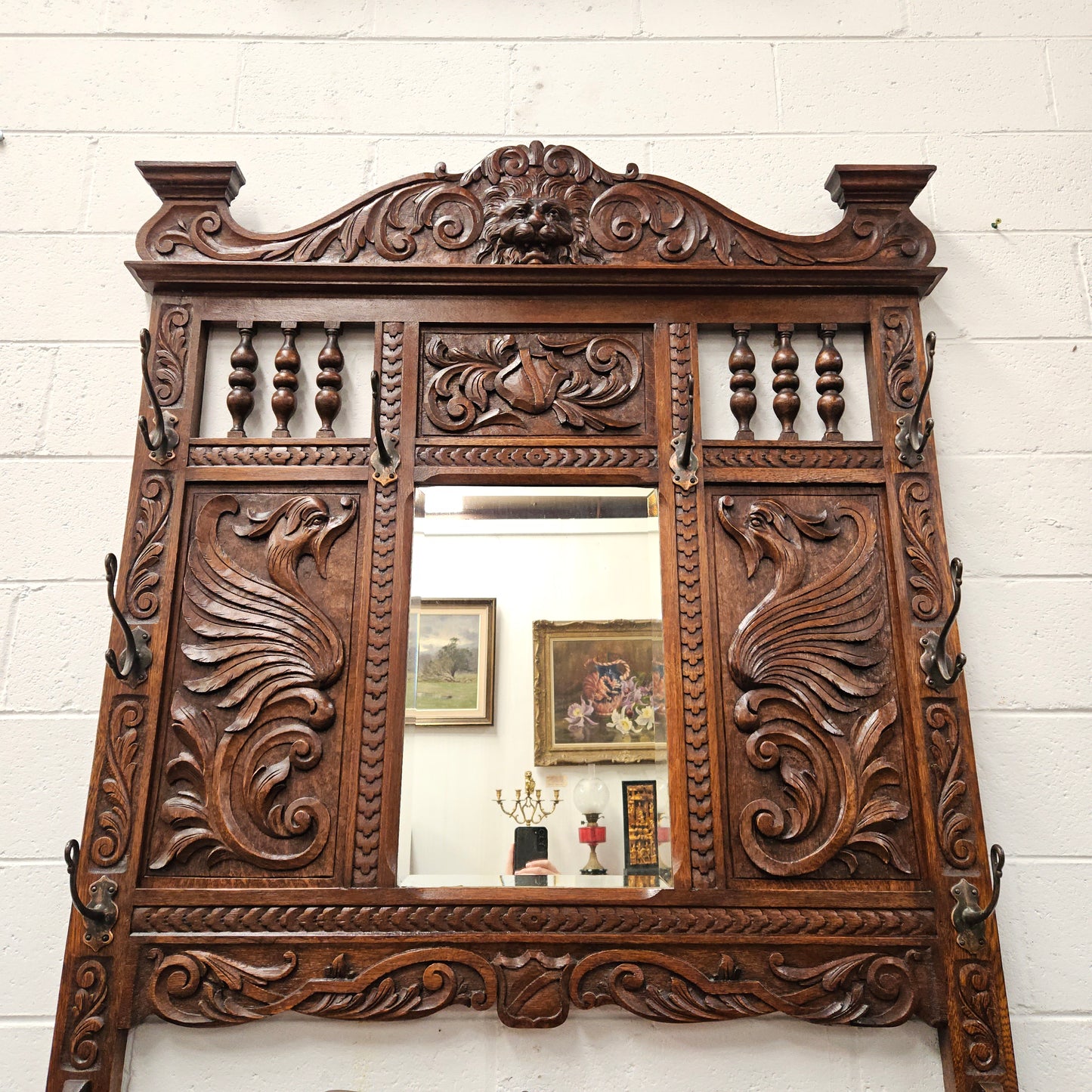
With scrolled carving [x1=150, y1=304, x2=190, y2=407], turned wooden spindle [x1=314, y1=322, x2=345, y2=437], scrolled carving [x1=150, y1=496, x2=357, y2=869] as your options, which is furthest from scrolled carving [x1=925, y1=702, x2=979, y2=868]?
scrolled carving [x1=150, y1=304, x2=190, y2=407]

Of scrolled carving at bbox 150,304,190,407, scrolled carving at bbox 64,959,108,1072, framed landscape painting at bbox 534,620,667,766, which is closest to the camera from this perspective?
scrolled carving at bbox 64,959,108,1072

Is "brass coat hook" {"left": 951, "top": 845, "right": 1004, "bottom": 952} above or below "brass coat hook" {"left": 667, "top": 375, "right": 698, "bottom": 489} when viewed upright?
below

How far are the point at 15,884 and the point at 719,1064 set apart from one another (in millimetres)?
878

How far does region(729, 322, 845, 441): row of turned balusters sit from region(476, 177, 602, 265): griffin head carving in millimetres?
254

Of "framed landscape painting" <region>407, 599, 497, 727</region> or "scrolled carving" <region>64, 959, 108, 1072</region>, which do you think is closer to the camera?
"scrolled carving" <region>64, 959, 108, 1072</region>

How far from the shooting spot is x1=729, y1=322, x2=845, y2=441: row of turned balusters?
1247 millimetres

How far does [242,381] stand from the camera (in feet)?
4.09

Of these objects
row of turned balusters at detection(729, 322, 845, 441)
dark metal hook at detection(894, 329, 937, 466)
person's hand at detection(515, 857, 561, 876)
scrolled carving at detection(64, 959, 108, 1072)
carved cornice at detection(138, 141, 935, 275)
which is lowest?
scrolled carving at detection(64, 959, 108, 1072)

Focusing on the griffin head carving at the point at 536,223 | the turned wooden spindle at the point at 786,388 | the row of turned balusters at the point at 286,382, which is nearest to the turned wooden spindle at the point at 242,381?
the row of turned balusters at the point at 286,382

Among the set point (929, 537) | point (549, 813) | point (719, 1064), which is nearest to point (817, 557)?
point (929, 537)

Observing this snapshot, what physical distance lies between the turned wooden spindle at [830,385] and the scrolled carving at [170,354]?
2.88 ft

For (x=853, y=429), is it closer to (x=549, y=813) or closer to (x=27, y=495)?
(x=549, y=813)

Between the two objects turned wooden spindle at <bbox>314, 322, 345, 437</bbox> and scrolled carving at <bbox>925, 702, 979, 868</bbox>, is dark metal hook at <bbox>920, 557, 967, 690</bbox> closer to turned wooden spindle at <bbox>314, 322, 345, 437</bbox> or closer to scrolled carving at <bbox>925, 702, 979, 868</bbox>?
scrolled carving at <bbox>925, 702, 979, 868</bbox>

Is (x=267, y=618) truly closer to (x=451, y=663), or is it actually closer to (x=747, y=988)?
(x=451, y=663)
